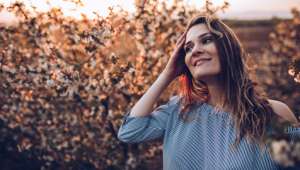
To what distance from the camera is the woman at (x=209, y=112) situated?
1.88 meters

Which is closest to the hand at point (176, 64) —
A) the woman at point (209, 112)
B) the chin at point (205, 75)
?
the woman at point (209, 112)

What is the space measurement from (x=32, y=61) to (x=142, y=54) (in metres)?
0.92

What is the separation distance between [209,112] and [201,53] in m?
0.22

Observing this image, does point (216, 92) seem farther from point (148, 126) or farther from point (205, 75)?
point (148, 126)

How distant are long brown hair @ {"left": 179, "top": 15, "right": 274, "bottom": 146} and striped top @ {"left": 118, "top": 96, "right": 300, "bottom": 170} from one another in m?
0.03

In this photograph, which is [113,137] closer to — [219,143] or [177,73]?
[177,73]

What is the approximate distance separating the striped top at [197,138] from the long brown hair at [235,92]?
35 millimetres

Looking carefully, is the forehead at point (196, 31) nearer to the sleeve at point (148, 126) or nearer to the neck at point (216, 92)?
Answer: the neck at point (216, 92)

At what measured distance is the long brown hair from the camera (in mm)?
1903

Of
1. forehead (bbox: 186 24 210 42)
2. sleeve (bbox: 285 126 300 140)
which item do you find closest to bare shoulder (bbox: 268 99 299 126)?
sleeve (bbox: 285 126 300 140)

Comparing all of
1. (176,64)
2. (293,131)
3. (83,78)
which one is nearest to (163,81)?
(176,64)

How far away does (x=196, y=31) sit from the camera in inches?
82.2

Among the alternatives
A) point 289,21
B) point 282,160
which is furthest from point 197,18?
point 289,21

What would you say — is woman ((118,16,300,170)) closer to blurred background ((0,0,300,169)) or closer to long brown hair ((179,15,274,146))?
long brown hair ((179,15,274,146))
